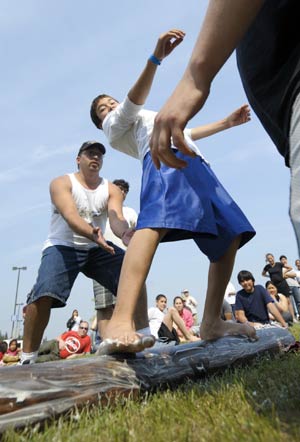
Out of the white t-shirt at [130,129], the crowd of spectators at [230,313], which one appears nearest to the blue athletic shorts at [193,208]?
the white t-shirt at [130,129]

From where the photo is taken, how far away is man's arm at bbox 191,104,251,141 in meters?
3.73

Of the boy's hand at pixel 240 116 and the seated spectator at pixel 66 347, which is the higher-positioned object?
the boy's hand at pixel 240 116

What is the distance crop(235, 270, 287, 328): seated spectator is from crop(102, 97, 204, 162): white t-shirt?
5990 millimetres

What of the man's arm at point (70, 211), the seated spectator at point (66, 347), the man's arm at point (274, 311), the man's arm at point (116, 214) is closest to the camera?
the man's arm at point (70, 211)

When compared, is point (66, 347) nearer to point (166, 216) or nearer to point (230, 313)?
point (230, 313)

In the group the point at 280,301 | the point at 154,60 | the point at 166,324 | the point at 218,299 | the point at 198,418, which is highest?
the point at 154,60

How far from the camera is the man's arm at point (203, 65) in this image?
1.26 m

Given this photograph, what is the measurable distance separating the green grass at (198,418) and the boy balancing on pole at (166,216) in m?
0.49

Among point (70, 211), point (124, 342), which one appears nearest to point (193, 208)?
point (124, 342)

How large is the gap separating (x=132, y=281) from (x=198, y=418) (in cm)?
106

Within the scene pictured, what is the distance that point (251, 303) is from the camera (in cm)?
892

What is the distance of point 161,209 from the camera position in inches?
108

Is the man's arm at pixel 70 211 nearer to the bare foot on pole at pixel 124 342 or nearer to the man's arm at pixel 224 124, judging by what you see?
the man's arm at pixel 224 124

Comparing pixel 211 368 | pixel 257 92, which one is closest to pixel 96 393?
pixel 211 368
